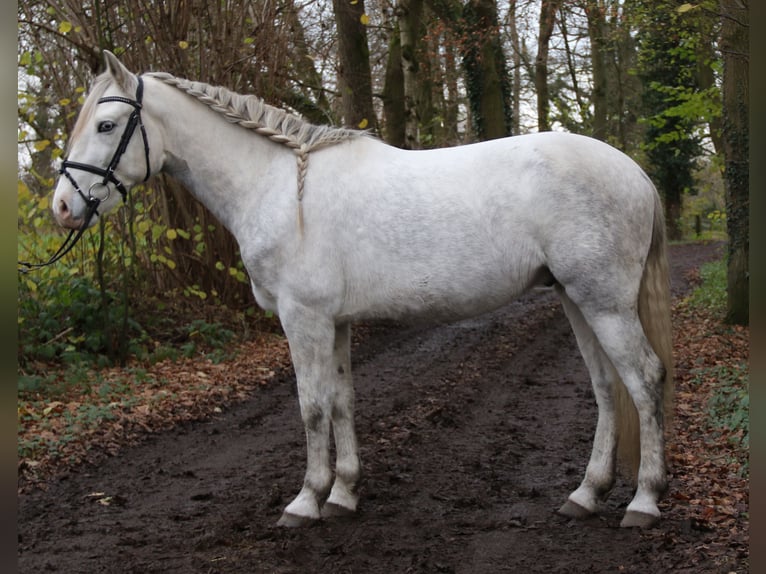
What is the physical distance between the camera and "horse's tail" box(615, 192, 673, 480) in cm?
410

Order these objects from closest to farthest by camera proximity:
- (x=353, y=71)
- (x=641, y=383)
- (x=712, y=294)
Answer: (x=641, y=383) < (x=353, y=71) < (x=712, y=294)

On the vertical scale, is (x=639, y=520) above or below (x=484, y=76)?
below

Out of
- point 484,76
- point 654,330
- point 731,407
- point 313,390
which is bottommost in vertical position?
point 731,407

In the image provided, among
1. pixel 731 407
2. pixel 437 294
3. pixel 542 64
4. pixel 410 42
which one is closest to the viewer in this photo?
pixel 437 294

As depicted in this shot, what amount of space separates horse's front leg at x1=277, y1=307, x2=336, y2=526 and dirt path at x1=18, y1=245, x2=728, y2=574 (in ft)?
0.48

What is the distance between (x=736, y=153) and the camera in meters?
9.57

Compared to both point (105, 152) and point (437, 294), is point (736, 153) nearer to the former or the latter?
point (437, 294)

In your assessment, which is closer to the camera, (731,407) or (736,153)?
(731,407)

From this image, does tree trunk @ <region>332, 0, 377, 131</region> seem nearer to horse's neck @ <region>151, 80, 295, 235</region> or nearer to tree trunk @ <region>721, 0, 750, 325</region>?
tree trunk @ <region>721, 0, 750, 325</region>

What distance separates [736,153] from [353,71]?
→ 5785 millimetres

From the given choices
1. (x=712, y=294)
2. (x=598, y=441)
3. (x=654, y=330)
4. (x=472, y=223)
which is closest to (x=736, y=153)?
(x=712, y=294)

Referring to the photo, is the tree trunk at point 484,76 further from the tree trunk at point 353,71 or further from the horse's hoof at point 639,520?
the horse's hoof at point 639,520

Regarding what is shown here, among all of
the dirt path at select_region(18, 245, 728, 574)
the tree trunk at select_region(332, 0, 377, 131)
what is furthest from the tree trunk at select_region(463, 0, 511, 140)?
the dirt path at select_region(18, 245, 728, 574)

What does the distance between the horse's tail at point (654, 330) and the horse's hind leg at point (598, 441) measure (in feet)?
0.17
